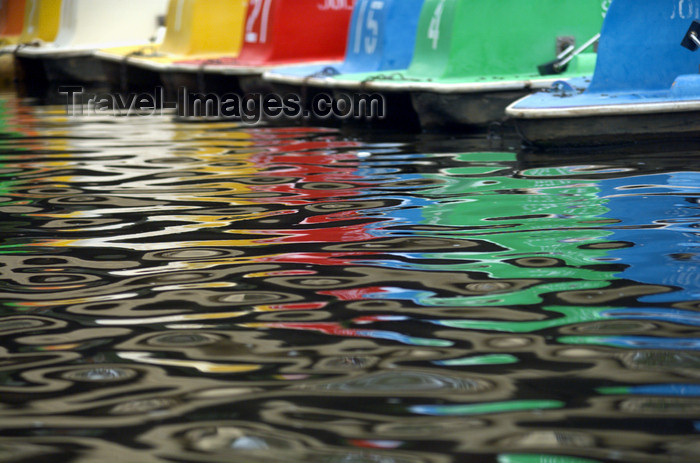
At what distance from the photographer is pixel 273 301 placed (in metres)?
3.29

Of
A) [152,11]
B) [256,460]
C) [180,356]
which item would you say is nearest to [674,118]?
[180,356]

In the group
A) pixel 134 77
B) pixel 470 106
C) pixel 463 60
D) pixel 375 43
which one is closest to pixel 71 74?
pixel 134 77

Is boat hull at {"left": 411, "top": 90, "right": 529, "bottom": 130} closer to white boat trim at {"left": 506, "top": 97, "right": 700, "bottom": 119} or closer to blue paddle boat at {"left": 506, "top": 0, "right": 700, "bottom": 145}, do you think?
blue paddle boat at {"left": 506, "top": 0, "right": 700, "bottom": 145}

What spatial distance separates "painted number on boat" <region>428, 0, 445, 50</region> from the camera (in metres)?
8.97

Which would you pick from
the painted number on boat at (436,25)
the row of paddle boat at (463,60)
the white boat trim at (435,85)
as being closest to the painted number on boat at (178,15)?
the row of paddle boat at (463,60)

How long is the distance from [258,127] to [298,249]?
5811 millimetres

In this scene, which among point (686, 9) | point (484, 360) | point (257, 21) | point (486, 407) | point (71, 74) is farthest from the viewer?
point (71, 74)

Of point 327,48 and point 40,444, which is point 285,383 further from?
point 327,48

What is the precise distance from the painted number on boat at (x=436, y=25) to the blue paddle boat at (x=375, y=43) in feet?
3.50

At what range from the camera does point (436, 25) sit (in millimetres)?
9031

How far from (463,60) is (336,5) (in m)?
3.60

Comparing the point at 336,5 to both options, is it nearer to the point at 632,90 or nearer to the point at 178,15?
the point at 178,15

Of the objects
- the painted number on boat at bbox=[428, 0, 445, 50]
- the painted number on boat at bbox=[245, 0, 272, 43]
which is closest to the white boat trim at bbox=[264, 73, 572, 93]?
the painted number on boat at bbox=[428, 0, 445, 50]

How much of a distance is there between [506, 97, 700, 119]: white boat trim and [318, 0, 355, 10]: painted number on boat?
561 cm
